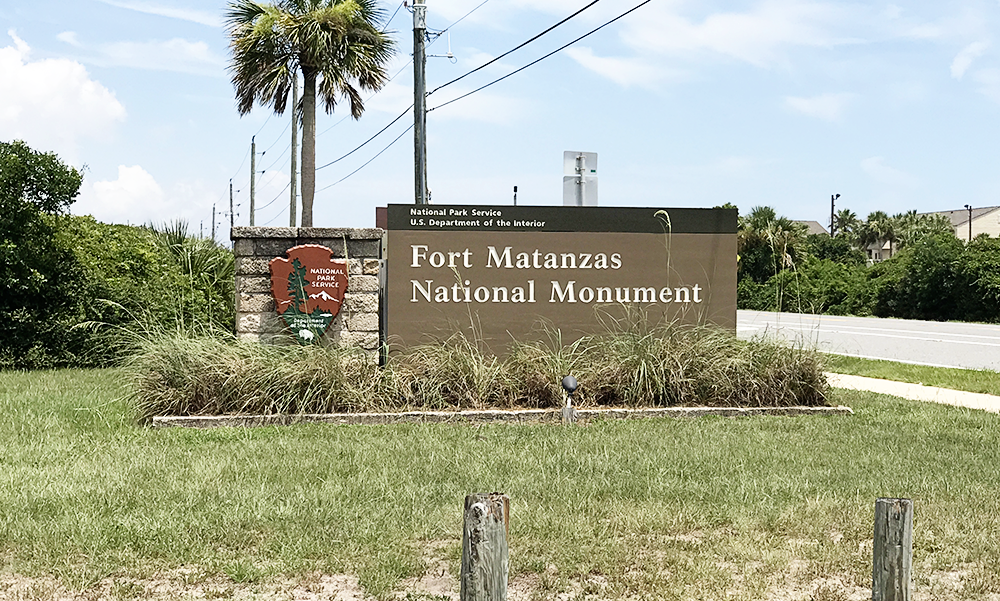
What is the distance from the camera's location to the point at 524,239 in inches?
419

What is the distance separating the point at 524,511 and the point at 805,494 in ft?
6.30

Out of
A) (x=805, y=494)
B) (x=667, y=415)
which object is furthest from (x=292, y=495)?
(x=667, y=415)

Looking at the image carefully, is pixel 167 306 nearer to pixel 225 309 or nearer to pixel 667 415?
pixel 225 309

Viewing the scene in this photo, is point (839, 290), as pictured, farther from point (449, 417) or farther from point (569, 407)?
point (449, 417)

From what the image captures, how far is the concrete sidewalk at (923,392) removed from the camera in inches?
440

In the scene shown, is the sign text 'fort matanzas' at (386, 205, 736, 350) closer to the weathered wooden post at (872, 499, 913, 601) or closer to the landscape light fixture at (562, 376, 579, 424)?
the landscape light fixture at (562, 376, 579, 424)

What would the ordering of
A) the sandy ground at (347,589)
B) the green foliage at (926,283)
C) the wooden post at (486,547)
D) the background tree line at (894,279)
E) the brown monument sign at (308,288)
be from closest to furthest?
Result: the wooden post at (486,547), the sandy ground at (347,589), the brown monument sign at (308,288), the background tree line at (894,279), the green foliage at (926,283)

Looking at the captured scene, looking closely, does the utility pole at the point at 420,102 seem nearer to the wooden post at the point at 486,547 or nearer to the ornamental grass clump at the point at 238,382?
the ornamental grass clump at the point at 238,382

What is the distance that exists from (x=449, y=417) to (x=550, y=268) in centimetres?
229

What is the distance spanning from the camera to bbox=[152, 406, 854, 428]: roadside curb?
9.05m

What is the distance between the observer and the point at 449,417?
9.26 m

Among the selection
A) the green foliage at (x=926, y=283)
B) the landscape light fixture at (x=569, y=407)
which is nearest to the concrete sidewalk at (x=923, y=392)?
the landscape light fixture at (x=569, y=407)

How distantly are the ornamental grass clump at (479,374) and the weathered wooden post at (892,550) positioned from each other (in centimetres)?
580

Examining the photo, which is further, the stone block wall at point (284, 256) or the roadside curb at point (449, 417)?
the stone block wall at point (284, 256)
